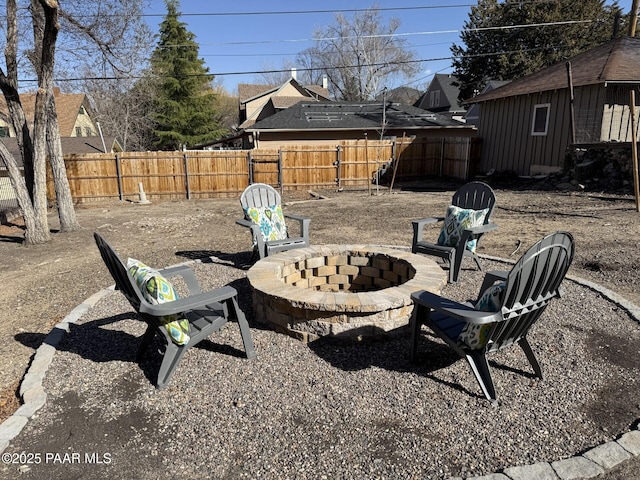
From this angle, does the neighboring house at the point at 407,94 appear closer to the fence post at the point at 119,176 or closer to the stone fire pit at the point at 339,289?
the fence post at the point at 119,176

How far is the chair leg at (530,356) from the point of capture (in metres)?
2.67

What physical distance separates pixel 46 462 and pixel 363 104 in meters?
21.6

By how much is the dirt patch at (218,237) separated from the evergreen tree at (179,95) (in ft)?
49.0

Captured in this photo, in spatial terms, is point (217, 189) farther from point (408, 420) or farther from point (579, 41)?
point (579, 41)

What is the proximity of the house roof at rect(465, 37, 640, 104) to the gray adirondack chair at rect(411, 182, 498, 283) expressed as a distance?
9.44 m

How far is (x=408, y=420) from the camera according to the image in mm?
2342

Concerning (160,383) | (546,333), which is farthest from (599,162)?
(160,383)

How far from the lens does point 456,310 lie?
7.80ft

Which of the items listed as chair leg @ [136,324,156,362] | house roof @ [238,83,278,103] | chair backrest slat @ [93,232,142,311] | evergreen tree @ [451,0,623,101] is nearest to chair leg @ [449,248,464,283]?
chair leg @ [136,324,156,362]

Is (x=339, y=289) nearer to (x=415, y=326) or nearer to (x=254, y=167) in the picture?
(x=415, y=326)

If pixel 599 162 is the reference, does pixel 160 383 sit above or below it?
below

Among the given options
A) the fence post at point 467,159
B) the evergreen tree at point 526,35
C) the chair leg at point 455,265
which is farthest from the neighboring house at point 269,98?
the chair leg at point 455,265

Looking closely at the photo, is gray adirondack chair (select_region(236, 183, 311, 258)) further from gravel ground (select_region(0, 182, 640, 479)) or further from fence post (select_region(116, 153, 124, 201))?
fence post (select_region(116, 153, 124, 201))

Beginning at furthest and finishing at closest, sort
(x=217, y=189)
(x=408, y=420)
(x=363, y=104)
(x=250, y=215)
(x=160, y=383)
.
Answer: (x=363, y=104) < (x=217, y=189) < (x=250, y=215) < (x=160, y=383) < (x=408, y=420)
